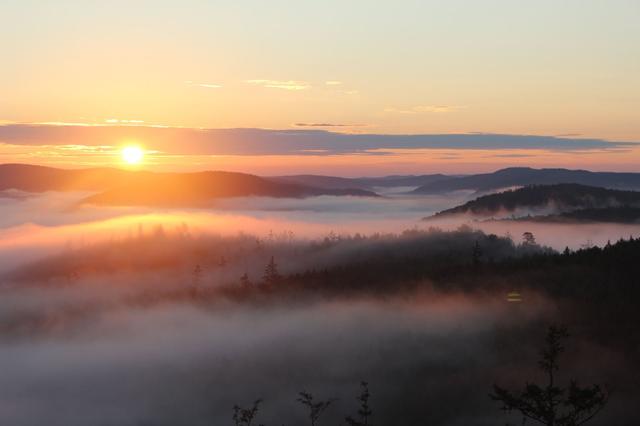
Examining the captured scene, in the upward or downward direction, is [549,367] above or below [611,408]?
above

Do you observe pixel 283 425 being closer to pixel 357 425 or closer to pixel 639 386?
pixel 639 386

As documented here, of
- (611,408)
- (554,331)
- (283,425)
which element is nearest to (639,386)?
(611,408)

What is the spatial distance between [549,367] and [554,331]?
2.22 m

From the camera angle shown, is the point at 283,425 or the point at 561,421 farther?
the point at 283,425

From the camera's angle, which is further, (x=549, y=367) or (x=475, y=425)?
(x=475, y=425)

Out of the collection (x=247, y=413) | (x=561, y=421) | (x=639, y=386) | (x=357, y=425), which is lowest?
(x=639, y=386)

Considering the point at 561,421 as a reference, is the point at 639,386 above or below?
below

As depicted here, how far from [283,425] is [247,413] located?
10123cm

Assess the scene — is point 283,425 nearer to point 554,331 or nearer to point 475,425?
point 475,425

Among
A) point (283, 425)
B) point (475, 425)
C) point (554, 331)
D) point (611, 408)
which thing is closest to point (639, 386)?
point (611, 408)

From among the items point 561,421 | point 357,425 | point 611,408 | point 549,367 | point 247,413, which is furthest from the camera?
point 611,408

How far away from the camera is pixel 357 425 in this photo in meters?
76.6

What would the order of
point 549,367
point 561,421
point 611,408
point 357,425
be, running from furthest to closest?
point 611,408, point 357,425, point 549,367, point 561,421

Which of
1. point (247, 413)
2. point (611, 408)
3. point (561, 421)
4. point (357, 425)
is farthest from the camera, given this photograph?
point (611, 408)
